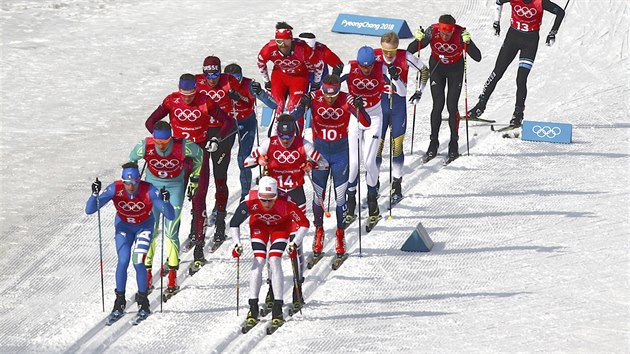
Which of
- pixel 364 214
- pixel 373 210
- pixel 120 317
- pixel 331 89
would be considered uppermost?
pixel 331 89

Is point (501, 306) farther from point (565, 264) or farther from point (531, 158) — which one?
point (531, 158)

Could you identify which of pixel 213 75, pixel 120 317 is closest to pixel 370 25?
pixel 213 75

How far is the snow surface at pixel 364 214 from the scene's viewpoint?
1418 cm

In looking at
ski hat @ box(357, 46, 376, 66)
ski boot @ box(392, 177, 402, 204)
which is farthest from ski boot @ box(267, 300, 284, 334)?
ski boot @ box(392, 177, 402, 204)

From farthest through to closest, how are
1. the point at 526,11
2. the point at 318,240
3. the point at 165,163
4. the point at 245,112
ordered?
the point at 526,11, the point at 245,112, the point at 318,240, the point at 165,163

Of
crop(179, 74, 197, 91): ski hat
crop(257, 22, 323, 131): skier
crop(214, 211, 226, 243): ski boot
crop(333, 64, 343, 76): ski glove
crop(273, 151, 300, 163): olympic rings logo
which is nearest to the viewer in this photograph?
crop(273, 151, 300, 163): olympic rings logo

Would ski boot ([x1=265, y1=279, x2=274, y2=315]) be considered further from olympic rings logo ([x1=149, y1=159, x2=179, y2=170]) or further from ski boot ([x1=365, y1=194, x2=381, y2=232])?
ski boot ([x1=365, y1=194, x2=381, y2=232])

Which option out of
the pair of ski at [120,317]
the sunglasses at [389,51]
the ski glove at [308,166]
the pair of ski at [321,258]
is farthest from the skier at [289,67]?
the pair of ski at [120,317]

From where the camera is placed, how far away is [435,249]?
16.2 m

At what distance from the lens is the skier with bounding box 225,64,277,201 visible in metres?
16.7

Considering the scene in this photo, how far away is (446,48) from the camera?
18172mm

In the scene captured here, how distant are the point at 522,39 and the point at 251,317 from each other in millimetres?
7449

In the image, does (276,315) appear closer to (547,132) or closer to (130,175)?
(130,175)

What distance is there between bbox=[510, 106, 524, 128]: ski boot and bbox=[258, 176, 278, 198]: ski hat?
7.10m
